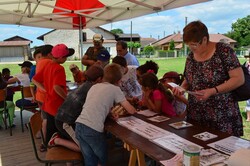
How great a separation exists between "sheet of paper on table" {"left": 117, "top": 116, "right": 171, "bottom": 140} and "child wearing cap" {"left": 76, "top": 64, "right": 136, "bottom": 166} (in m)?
0.11

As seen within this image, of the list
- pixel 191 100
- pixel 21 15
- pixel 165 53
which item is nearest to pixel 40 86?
pixel 191 100

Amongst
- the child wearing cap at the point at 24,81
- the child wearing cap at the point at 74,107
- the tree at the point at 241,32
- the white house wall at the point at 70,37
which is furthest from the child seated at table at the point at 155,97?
the tree at the point at 241,32

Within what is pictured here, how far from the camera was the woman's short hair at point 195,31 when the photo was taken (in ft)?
5.60

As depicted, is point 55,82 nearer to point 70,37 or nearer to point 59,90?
point 59,90

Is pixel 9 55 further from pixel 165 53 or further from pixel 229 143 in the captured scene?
pixel 229 143

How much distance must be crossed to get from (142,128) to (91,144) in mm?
477

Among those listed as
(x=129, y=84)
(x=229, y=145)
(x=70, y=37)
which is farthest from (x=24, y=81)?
(x=70, y=37)

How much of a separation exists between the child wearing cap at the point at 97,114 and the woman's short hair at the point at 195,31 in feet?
2.24

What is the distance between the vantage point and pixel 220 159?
1.28 m

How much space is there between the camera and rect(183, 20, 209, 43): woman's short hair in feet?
5.60

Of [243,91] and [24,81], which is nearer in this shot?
[243,91]

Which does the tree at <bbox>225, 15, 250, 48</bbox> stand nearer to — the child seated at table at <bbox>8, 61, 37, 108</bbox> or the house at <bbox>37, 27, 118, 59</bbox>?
the house at <bbox>37, 27, 118, 59</bbox>

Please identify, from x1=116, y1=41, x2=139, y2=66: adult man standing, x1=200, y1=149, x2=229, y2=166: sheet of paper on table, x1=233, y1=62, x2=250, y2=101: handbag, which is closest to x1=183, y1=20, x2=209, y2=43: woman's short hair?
x1=233, y1=62, x2=250, y2=101: handbag

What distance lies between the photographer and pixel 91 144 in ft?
6.76
